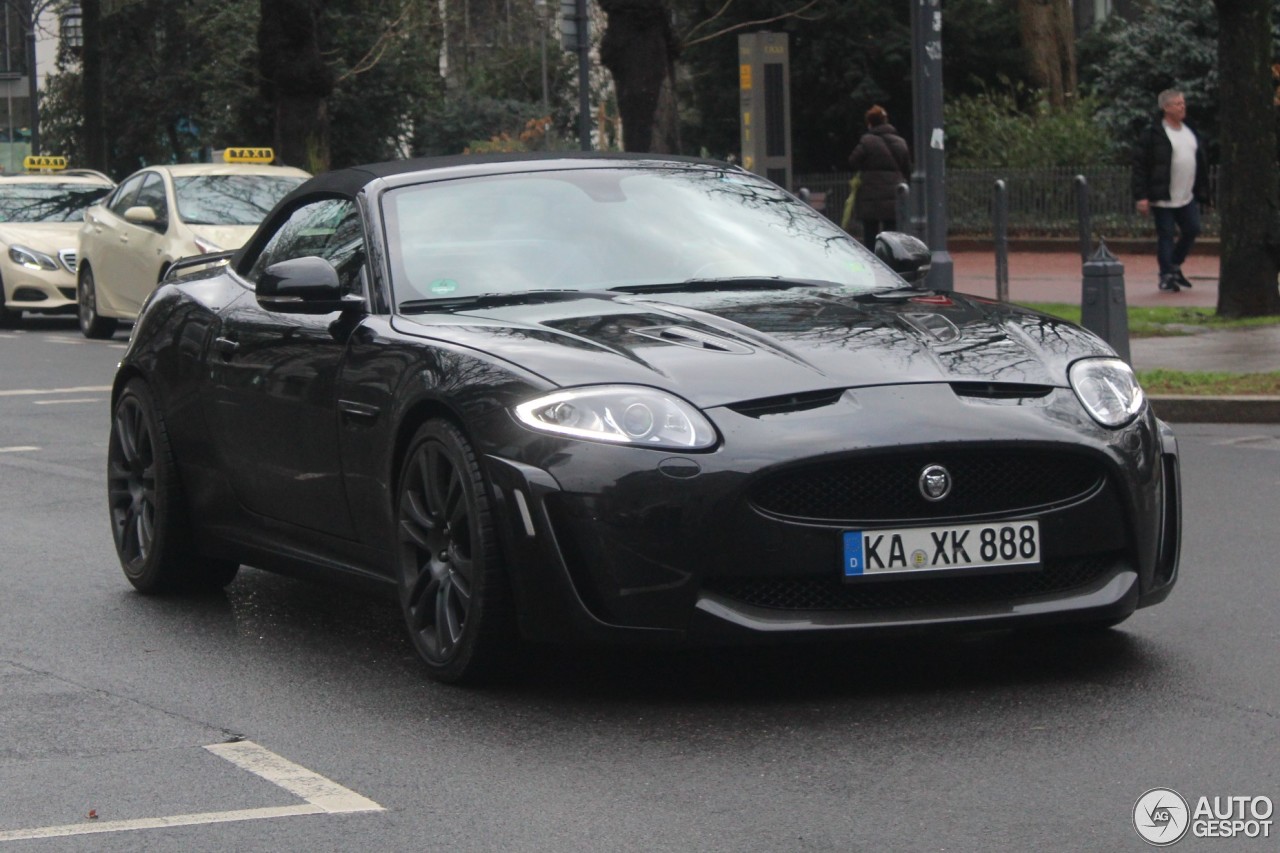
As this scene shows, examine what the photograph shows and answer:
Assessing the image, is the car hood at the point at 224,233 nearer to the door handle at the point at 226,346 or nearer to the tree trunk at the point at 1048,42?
the door handle at the point at 226,346

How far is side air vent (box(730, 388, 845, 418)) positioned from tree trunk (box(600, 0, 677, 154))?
1751 centimetres

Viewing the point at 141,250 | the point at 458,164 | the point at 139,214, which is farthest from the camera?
the point at 141,250

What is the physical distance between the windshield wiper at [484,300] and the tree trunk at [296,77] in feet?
68.8

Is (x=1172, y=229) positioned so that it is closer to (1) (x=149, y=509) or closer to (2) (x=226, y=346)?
(1) (x=149, y=509)

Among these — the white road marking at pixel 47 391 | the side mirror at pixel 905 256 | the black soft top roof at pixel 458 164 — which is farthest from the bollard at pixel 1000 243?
the black soft top roof at pixel 458 164

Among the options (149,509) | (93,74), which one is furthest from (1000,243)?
(93,74)

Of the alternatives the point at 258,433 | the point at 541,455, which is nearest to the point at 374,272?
the point at 258,433

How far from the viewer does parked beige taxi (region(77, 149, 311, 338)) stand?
66.4ft

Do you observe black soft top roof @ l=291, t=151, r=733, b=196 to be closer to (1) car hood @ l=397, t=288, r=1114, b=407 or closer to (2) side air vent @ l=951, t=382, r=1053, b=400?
(1) car hood @ l=397, t=288, r=1114, b=407

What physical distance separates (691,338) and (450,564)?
2.75ft

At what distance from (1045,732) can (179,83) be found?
169ft

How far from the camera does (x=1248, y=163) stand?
17.0m

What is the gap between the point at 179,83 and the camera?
180ft

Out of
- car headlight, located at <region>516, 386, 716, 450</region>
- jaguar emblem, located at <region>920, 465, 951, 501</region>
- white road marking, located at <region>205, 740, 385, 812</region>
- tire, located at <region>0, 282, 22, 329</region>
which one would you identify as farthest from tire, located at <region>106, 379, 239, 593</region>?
tire, located at <region>0, 282, 22, 329</region>
